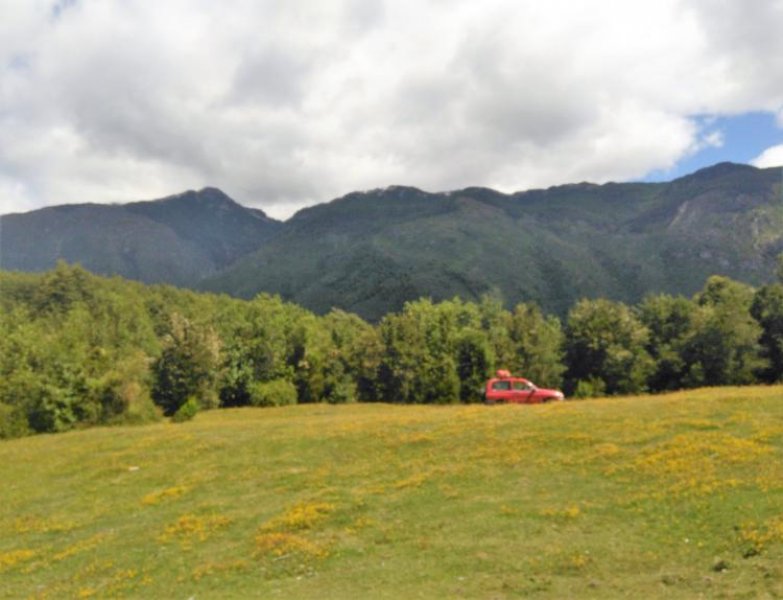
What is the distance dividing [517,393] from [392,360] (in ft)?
162

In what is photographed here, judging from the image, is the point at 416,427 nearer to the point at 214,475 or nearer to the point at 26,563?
the point at 214,475

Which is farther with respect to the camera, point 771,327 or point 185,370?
point 771,327

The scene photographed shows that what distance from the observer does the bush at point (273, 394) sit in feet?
309

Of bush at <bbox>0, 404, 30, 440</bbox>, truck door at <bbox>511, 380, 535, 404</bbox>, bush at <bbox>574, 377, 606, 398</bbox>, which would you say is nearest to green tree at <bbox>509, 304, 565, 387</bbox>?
bush at <bbox>574, 377, 606, 398</bbox>

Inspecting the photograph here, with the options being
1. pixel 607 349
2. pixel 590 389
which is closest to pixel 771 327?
pixel 607 349

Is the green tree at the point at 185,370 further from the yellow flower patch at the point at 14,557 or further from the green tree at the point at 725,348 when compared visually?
the green tree at the point at 725,348

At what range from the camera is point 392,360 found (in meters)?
100

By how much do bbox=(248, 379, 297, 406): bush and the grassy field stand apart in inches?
2194

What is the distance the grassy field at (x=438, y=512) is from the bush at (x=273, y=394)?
55.7m

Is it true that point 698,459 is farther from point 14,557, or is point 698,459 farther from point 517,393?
point 517,393

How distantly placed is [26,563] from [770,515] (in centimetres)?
2555

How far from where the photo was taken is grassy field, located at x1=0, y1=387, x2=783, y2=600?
55.3 ft

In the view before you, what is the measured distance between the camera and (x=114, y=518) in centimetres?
2748

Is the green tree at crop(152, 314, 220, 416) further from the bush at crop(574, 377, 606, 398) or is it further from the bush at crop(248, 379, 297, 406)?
the bush at crop(574, 377, 606, 398)
